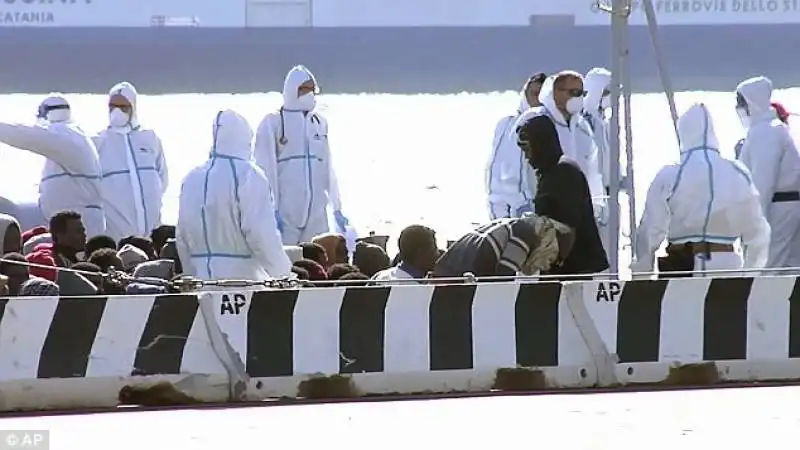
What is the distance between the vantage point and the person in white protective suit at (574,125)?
26.8ft

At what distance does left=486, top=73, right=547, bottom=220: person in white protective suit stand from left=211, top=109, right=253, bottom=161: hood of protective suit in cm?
207

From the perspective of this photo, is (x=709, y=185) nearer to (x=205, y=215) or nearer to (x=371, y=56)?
(x=205, y=215)

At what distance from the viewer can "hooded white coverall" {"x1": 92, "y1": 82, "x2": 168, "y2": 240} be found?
1034cm

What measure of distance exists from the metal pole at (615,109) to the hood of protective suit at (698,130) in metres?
0.29

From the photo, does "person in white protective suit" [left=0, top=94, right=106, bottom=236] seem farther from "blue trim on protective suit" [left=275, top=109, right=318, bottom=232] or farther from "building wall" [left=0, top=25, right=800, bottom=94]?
"building wall" [left=0, top=25, right=800, bottom=94]

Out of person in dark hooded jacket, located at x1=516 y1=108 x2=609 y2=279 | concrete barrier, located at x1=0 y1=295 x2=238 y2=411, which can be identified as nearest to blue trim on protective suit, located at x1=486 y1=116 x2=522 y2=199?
person in dark hooded jacket, located at x1=516 y1=108 x2=609 y2=279

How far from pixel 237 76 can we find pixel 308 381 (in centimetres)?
3257

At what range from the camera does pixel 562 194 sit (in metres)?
6.32

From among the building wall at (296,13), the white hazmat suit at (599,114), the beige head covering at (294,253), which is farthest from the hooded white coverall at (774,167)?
the building wall at (296,13)

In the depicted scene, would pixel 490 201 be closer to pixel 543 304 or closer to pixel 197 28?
pixel 543 304

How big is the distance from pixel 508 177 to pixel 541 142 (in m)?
2.70

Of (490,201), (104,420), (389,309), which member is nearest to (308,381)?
(389,309)

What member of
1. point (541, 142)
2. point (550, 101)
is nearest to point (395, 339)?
point (541, 142)

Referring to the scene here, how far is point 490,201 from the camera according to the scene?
30.4 ft
